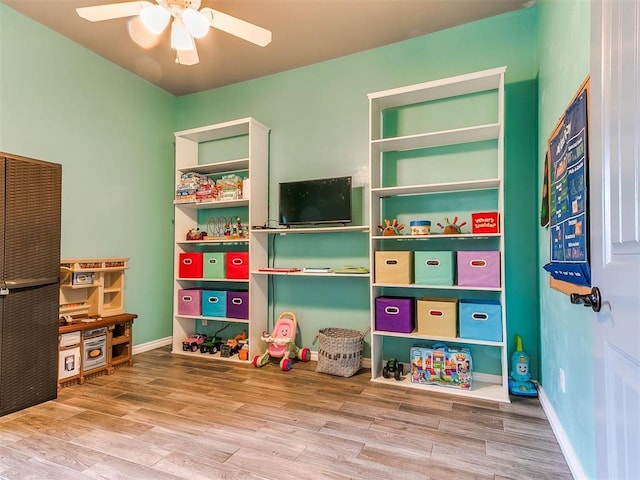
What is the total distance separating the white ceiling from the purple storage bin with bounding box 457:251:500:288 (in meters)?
1.94

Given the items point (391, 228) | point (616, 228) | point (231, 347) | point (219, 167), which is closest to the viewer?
point (616, 228)

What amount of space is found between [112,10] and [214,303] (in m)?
2.49

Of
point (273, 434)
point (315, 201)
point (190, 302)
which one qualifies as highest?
point (315, 201)

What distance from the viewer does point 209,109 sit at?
4.11 m

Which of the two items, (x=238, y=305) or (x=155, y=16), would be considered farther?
(x=238, y=305)

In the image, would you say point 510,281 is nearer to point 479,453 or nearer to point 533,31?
point 479,453

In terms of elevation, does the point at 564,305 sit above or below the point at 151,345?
above

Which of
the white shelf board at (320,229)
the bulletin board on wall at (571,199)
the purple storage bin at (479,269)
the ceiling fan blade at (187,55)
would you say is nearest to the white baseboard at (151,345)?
the white shelf board at (320,229)

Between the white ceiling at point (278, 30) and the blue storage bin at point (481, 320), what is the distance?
2.31 metres

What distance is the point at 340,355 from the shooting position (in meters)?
2.97

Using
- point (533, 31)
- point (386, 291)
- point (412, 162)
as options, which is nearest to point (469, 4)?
point (533, 31)

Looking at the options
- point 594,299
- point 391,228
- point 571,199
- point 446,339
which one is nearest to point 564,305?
point 571,199

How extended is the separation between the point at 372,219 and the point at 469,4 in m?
1.81

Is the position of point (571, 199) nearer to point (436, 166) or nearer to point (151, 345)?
point (436, 166)
